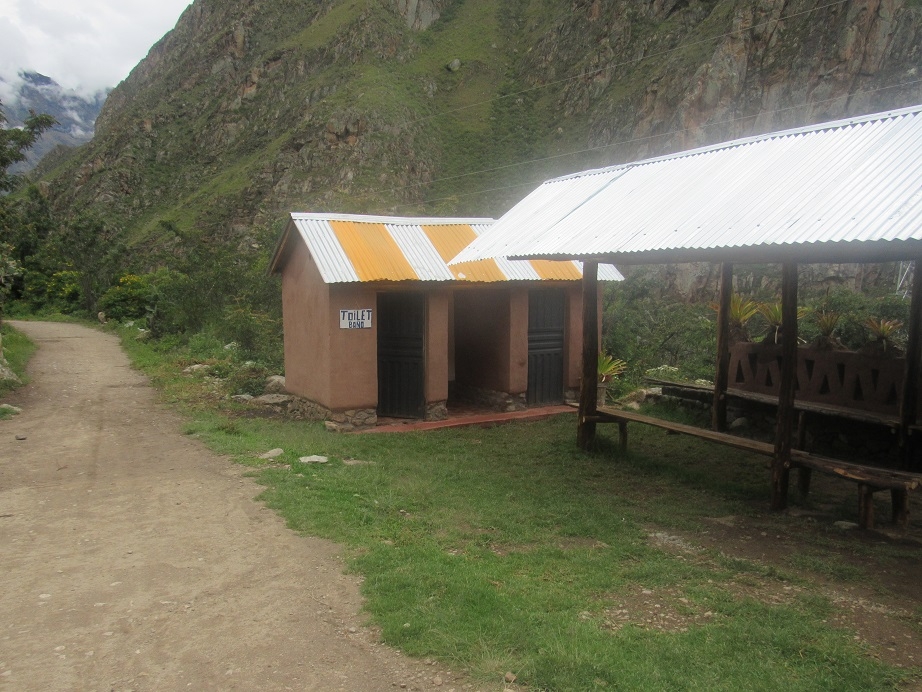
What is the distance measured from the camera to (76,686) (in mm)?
3668

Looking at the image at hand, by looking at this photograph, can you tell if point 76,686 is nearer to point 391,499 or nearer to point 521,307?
point 391,499

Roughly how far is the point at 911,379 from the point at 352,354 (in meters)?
7.27

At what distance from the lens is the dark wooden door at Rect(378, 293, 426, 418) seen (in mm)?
10953

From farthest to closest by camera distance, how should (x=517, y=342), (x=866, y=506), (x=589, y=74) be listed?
(x=589, y=74), (x=517, y=342), (x=866, y=506)

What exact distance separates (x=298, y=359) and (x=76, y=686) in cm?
805

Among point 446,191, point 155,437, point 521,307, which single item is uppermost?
point 446,191

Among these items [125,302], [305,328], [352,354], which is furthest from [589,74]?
[352,354]

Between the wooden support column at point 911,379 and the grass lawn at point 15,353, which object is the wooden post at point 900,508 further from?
the grass lawn at point 15,353

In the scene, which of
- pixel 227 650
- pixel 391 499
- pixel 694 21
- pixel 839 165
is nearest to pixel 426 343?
pixel 391 499

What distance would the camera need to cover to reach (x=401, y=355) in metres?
11.1

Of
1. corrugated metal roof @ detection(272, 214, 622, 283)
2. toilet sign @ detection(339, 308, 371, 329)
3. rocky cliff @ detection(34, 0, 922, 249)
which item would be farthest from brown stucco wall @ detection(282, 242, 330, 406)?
rocky cliff @ detection(34, 0, 922, 249)

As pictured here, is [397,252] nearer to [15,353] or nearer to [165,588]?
[165,588]

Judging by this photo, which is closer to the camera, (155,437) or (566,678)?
(566,678)

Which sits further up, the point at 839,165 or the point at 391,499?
the point at 839,165
